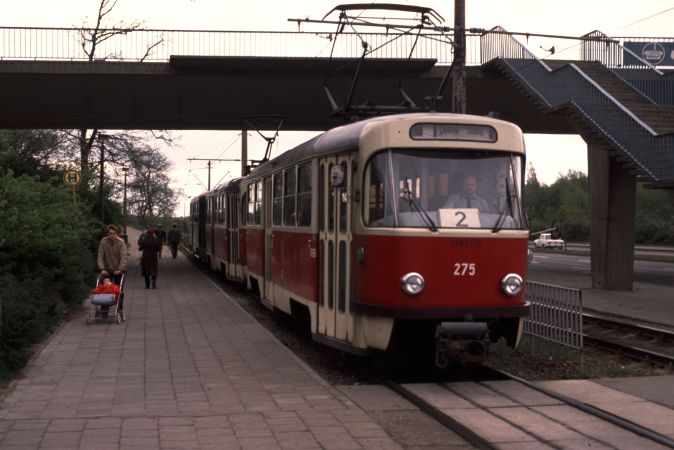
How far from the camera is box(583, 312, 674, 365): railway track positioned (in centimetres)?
1196

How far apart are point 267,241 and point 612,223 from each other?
1284 centimetres

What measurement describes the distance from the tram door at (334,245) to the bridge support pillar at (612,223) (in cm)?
1544

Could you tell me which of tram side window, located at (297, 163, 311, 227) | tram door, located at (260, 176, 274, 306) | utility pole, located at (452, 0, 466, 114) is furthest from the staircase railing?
tram side window, located at (297, 163, 311, 227)

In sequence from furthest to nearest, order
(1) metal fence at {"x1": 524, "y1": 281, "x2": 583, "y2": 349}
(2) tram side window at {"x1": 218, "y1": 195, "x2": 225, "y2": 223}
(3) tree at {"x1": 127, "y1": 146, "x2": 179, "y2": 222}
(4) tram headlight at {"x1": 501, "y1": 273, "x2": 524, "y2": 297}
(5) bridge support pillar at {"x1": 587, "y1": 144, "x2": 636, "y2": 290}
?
1. (3) tree at {"x1": 127, "y1": 146, "x2": 179, "y2": 222}
2. (2) tram side window at {"x1": 218, "y1": 195, "x2": 225, "y2": 223}
3. (5) bridge support pillar at {"x1": 587, "y1": 144, "x2": 636, "y2": 290}
4. (1) metal fence at {"x1": 524, "y1": 281, "x2": 583, "y2": 349}
5. (4) tram headlight at {"x1": 501, "y1": 273, "x2": 524, "y2": 297}

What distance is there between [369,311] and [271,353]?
9.38 feet

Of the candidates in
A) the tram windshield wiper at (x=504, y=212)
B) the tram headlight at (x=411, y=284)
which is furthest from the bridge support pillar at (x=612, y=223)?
the tram headlight at (x=411, y=284)

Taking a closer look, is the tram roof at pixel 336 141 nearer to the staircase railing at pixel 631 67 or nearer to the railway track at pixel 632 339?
the railway track at pixel 632 339

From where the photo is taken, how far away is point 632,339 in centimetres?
1434

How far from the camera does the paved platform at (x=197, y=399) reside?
7.31 m

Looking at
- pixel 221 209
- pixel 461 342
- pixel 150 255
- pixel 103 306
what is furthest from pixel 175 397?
pixel 221 209

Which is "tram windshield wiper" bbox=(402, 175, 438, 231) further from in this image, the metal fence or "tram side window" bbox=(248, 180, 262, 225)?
"tram side window" bbox=(248, 180, 262, 225)

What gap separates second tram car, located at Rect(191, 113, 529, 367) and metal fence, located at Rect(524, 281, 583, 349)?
71.8 inches

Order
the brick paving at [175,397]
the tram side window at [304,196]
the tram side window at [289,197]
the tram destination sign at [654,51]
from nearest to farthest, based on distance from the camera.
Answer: the brick paving at [175,397], the tram side window at [304,196], the tram side window at [289,197], the tram destination sign at [654,51]

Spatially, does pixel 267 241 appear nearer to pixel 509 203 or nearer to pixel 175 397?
pixel 509 203
